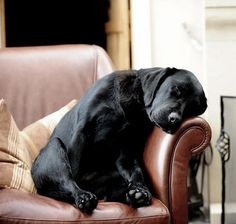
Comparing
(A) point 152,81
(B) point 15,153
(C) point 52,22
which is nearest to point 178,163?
(A) point 152,81

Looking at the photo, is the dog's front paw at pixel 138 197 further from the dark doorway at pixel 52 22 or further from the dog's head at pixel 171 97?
the dark doorway at pixel 52 22

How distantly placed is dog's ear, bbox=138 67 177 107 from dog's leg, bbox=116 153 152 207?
0.73ft

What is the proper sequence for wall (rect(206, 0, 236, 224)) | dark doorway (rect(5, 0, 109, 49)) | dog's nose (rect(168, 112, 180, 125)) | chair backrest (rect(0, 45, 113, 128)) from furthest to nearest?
dark doorway (rect(5, 0, 109, 49)) → wall (rect(206, 0, 236, 224)) → chair backrest (rect(0, 45, 113, 128)) → dog's nose (rect(168, 112, 180, 125))

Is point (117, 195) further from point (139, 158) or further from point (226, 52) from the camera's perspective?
point (226, 52)

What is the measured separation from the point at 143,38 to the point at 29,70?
73 cm

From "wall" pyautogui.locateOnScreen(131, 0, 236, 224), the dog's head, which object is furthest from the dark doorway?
the dog's head

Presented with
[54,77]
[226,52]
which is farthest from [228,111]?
[54,77]

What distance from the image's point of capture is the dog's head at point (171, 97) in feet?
4.88

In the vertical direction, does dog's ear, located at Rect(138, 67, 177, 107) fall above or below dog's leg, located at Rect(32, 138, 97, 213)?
above

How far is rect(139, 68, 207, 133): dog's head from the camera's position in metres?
1.49

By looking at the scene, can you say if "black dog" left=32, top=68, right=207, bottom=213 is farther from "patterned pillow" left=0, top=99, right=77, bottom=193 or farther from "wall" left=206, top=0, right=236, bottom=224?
"wall" left=206, top=0, right=236, bottom=224

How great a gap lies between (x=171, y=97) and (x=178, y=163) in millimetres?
220

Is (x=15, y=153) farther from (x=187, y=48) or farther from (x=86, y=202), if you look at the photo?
(x=187, y=48)

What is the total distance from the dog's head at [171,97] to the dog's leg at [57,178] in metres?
0.33
